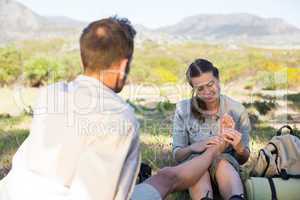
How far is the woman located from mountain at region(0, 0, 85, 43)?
2974 centimetres

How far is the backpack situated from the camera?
3.53m

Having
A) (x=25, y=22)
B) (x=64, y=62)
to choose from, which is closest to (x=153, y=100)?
(x=64, y=62)

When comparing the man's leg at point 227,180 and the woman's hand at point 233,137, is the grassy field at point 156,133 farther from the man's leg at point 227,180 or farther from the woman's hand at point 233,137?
the woman's hand at point 233,137

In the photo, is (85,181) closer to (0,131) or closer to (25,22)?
(0,131)

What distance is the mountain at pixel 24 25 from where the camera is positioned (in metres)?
36.8

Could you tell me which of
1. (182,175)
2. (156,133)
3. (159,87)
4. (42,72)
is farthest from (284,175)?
(42,72)

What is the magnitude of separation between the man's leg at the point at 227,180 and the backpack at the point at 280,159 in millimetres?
405

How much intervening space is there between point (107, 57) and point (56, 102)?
0.94 feet

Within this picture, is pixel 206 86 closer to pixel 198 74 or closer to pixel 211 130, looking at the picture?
pixel 198 74

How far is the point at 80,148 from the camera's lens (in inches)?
75.5

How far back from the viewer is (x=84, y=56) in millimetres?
2031

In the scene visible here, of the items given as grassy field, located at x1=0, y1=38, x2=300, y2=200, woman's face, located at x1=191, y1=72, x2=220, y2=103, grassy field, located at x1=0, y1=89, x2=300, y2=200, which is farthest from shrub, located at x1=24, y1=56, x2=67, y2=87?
woman's face, located at x1=191, y1=72, x2=220, y2=103

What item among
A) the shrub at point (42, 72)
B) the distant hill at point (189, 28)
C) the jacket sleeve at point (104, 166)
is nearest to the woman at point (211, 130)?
the jacket sleeve at point (104, 166)

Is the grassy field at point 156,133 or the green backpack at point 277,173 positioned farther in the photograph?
the grassy field at point 156,133
